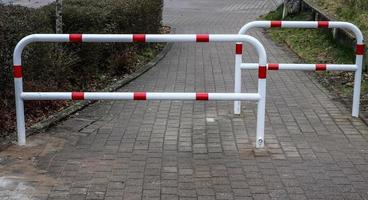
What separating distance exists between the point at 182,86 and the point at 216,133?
2499mm

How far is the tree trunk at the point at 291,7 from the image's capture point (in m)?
17.5

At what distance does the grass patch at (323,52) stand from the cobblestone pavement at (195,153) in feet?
1.42

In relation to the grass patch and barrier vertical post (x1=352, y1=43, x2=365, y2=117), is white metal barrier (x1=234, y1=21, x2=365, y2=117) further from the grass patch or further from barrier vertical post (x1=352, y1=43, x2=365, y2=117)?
the grass patch

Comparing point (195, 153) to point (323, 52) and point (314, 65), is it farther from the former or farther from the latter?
point (323, 52)

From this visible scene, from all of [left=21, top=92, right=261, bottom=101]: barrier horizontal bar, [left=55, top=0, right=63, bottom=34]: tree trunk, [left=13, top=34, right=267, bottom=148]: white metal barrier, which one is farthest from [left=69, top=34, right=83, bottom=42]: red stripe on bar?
[left=55, top=0, right=63, bottom=34]: tree trunk

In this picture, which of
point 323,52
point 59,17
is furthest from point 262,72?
point 323,52

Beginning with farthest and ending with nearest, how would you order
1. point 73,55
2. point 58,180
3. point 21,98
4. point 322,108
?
1. point 73,55
2. point 322,108
3. point 21,98
4. point 58,180

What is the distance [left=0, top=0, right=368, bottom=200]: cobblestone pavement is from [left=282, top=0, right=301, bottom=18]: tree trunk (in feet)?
28.3

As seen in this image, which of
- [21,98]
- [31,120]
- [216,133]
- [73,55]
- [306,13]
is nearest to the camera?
[21,98]

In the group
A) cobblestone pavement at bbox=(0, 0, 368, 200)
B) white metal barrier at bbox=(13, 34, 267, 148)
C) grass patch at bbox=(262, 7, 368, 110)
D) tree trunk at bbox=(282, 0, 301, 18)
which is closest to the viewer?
cobblestone pavement at bbox=(0, 0, 368, 200)

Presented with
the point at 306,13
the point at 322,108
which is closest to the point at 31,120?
the point at 322,108

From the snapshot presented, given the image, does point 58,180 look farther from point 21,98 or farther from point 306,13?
point 306,13

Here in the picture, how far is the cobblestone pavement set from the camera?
5301 mm

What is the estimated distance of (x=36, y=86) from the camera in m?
7.65
